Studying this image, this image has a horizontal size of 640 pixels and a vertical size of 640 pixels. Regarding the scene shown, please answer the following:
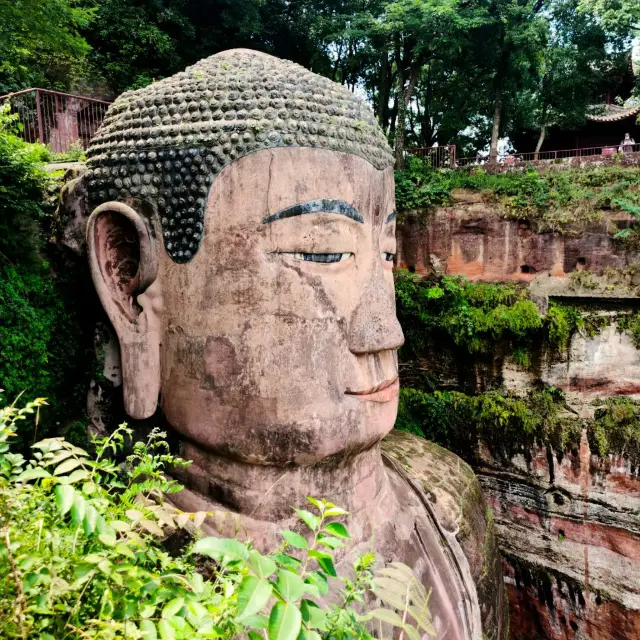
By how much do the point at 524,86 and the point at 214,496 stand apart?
1572 cm

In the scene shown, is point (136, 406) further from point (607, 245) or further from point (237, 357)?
point (607, 245)

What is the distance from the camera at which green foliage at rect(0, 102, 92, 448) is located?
9.20ft

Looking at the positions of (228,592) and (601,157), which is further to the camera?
(601,157)

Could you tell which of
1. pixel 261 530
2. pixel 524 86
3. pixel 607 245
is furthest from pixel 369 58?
pixel 261 530

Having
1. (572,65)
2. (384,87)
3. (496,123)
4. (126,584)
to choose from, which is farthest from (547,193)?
(126,584)

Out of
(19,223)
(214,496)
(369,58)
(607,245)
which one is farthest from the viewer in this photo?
(369,58)

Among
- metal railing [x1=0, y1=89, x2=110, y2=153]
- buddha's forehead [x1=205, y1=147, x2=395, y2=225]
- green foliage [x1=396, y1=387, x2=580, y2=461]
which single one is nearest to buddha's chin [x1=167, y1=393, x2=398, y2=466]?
buddha's forehead [x1=205, y1=147, x2=395, y2=225]

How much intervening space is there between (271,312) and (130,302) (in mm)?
850

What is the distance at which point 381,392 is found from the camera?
2.92 metres

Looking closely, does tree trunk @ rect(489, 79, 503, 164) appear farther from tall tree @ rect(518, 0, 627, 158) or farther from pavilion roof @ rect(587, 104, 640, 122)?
pavilion roof @ rect(587, 104, 640, 122)

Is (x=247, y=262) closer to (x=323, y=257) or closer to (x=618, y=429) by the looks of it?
(x=323, y=257)

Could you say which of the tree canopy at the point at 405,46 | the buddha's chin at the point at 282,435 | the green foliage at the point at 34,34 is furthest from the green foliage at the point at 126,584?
the tree canopy at the point at 405,46

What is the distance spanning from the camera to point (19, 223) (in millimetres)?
2980

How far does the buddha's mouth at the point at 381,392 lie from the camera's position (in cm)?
279
